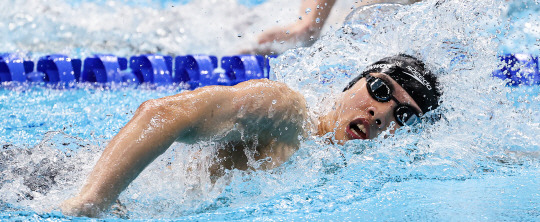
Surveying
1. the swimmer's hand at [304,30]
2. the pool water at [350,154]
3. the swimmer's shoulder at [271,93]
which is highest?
the swimmer's hand at [304,30]

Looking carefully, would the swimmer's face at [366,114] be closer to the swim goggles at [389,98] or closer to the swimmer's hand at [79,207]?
the swim goggles at [389,98]

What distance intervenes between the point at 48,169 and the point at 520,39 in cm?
501

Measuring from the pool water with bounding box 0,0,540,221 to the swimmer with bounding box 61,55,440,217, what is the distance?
58 millimetres

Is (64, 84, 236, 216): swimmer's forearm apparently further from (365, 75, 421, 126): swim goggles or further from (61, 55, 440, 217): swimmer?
(365, 75, 421, 126): swim goggles

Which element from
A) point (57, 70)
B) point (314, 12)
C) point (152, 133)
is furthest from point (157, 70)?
point (152, 133)

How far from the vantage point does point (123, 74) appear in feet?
13.1

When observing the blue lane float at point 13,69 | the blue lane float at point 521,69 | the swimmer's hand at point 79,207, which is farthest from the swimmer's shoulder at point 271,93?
the blue lane float at point 521,69

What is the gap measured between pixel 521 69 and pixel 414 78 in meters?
2.85

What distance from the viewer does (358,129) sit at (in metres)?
1.89

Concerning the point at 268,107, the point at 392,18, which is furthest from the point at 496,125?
the point at 268,107

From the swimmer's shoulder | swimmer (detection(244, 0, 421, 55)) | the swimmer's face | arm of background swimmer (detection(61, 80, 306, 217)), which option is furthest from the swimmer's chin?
swimmer (detection(244, 0, 421, 55))

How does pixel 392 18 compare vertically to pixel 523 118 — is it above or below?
above

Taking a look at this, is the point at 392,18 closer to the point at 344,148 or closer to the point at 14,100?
the point at 344,148

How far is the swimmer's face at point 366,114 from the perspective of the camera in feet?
6.15
